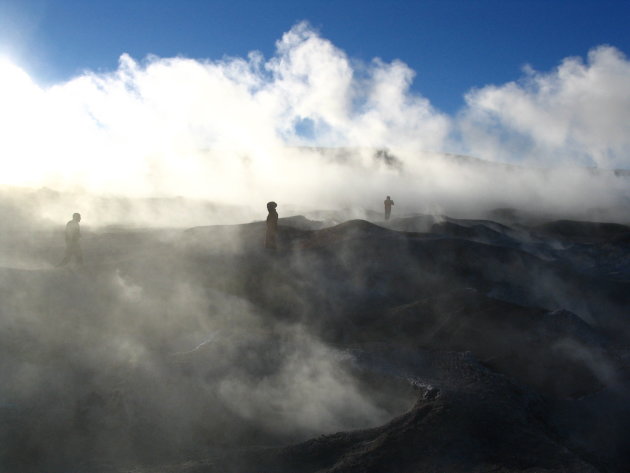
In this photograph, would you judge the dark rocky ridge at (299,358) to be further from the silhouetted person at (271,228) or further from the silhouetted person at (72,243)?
the silhouetted person at (72,243)

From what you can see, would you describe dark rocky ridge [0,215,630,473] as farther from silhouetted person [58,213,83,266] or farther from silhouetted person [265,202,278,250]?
silhouetted person [58,213,83,266]

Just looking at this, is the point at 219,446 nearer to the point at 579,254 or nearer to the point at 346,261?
the point at 346,261

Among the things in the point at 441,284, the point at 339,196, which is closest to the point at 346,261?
the point at 441,284

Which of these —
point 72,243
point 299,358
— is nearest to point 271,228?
point 72,243

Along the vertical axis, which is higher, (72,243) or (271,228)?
(271,228)

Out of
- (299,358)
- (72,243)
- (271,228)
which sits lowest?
(299,358)

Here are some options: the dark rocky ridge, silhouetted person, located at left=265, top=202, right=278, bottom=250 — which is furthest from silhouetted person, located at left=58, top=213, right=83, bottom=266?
silhouetted person, located at left=265, top=202, right=278, bottom=250

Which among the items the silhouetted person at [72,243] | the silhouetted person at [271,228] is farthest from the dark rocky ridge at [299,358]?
the silhouetted person at [72,243]

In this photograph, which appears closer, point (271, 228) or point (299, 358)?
point (299, 358)

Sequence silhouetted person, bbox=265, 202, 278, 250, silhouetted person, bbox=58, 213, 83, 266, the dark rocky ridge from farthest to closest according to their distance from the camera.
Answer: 1. silhouetted person, bbox=265, 202, 278, 250
2. silhouetted person, bbox=58, 213, 83, 266
3. the dark rocky ridge

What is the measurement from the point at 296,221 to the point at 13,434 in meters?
10.3

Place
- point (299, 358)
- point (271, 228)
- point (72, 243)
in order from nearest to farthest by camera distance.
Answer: point (299, 358) < point (72, 243) < point (271, 228)

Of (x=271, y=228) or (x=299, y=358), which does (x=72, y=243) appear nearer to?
(x=271, y=228)

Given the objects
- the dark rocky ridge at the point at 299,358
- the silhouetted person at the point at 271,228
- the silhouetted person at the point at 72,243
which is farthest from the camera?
the silhouetted person at the point at 271,228
